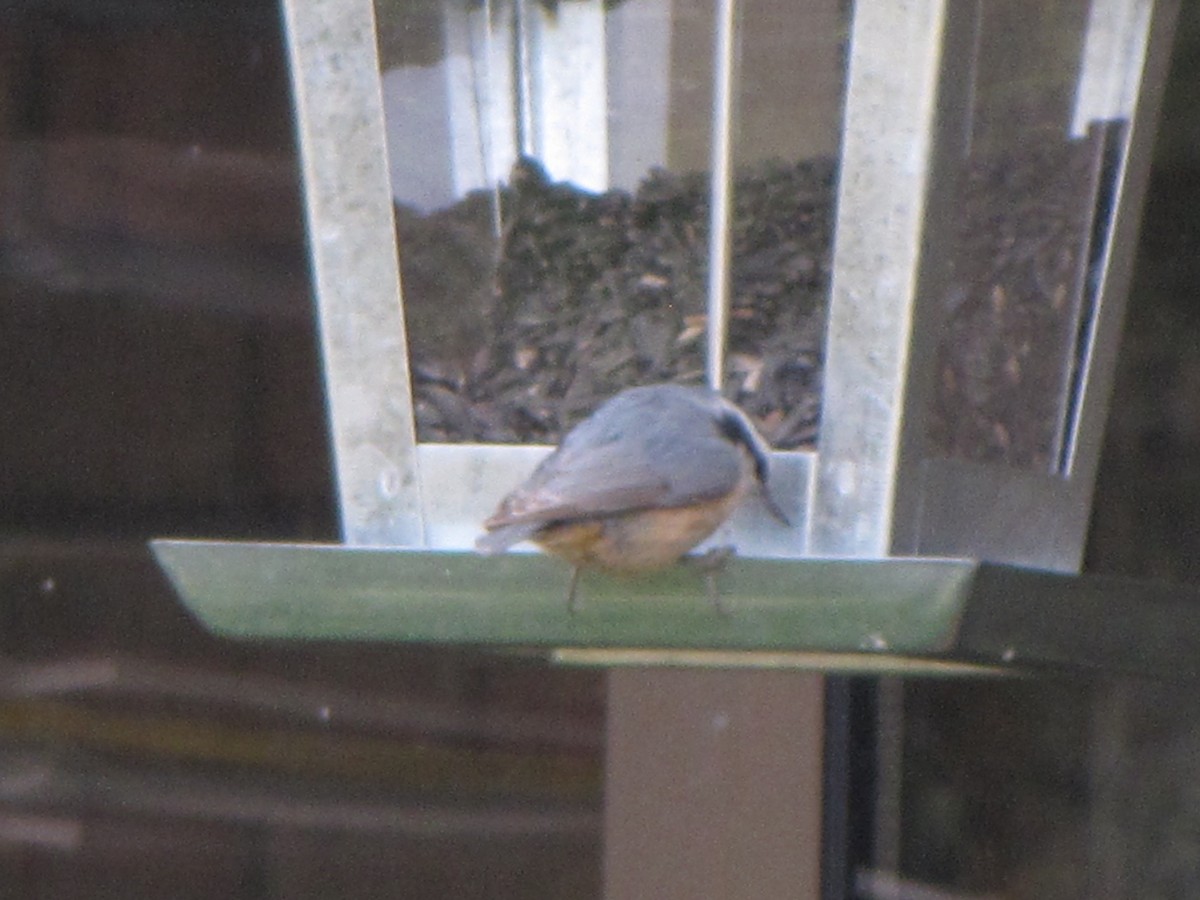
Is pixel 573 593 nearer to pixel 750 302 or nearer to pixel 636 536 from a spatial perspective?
pixel 636 536

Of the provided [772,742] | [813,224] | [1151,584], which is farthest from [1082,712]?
[813,224]

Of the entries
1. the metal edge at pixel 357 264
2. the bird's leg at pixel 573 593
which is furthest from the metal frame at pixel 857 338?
the bird's leg at pixel 573 593

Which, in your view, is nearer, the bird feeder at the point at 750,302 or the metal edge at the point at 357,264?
the bird feeder at the point at 750,302

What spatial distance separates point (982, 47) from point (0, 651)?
1.40 meters

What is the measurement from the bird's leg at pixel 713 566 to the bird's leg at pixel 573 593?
0.08m

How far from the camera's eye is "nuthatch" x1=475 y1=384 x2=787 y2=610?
1.36 meters

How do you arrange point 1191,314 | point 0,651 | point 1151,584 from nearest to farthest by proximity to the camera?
point 1151,584, point 1191,314, point 0,651

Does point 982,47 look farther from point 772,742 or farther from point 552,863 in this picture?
point 552,863

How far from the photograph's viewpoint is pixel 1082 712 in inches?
69.7

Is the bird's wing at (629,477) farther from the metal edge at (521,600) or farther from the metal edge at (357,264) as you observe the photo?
the metal edge at (357,264)

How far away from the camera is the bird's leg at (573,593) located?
1.36 meters

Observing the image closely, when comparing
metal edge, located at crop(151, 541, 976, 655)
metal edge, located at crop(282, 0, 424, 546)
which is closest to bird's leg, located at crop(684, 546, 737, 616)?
metal edge, located at crop(151, 541, 976, 655)

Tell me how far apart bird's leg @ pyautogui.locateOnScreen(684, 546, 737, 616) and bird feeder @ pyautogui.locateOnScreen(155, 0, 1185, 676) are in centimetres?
1

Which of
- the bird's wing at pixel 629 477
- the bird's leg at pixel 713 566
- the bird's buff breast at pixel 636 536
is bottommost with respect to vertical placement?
the bird's leg at pixel 713 566
